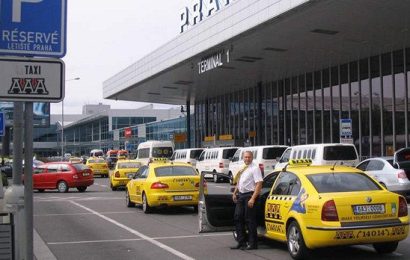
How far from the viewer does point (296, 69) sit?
41344 mm

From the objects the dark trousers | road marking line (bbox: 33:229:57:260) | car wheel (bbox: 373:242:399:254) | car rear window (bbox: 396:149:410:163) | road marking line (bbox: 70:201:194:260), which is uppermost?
car rear window (bbox: 396:149:410:163)

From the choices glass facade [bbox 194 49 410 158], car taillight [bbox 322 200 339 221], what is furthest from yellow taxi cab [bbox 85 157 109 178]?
car taillight [bbox 322 200 339 221]

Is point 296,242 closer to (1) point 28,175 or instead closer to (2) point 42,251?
(2) point 42,251

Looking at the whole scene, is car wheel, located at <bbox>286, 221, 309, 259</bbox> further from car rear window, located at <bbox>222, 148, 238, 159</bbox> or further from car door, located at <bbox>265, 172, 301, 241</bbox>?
car rear window, located at <bbox>222, 148, 238, 159</bbox>

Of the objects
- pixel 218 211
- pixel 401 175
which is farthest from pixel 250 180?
pixel 401 175

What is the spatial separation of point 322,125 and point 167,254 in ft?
104

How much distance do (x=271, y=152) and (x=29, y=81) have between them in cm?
2451

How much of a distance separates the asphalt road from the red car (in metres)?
9.93

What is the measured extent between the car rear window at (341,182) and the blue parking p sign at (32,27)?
5.39 meters

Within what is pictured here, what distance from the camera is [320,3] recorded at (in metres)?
23.8

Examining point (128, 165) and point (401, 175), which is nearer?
point (401, 175)

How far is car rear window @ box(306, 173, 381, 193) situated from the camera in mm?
9453

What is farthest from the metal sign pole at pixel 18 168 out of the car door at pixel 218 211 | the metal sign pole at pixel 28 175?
the car door at pixel 218 211

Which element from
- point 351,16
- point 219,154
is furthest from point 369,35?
point 219,154
